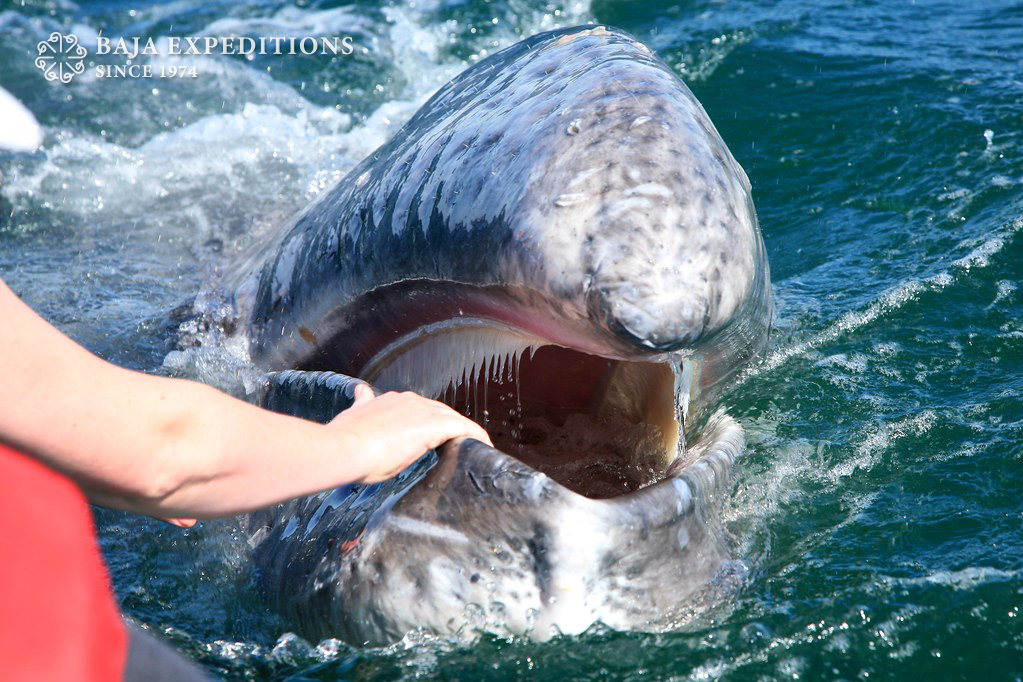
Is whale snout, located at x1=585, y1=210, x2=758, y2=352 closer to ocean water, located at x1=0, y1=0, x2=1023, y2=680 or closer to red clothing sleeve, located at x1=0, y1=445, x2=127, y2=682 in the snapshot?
ocean water, located at x1=0, y1=0, x2=1023, y2=680

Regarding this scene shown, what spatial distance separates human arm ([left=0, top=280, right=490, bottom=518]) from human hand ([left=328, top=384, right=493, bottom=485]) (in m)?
0.01

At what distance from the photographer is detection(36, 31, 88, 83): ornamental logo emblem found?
8.66m

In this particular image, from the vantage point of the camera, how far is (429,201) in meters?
3.27

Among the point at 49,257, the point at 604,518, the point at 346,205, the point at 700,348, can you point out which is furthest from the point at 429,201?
the point at 49,257

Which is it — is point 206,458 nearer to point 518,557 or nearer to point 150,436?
point 150,436

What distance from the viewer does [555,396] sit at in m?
3.56

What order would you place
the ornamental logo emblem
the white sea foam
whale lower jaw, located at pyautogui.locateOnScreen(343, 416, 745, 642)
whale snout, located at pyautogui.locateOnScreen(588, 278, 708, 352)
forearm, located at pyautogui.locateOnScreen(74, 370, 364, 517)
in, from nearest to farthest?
forearm, located at pyautogui.locateOnScreen(74, 370, 364, 517), whale lower jaw, located at pyautogui.locateOnScreen(343, 416, 745, 642), whale snout, located at pyautogui.locateOnScreen(588, 278, 708, 352), the white sea foam, the ornamental logo emblem

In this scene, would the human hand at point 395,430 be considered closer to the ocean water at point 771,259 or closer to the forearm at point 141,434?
the forearm at point 141,434

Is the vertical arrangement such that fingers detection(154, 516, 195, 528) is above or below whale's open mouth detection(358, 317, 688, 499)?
above

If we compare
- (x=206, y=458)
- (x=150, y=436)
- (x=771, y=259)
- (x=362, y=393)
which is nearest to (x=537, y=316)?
(x=362, y=393)

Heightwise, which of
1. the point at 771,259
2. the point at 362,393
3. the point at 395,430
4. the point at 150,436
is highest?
the point at 150,436

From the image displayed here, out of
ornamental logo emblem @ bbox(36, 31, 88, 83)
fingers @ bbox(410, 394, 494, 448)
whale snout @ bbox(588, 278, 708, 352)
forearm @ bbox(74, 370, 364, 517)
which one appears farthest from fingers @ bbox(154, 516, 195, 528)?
ornamental logo emblem @ bbox(36, 31, 88, 83)

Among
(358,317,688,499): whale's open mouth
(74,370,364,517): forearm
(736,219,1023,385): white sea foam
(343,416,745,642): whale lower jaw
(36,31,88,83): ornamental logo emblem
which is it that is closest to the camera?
(74,370,364,517): forearm

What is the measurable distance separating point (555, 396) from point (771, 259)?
2.42 meters
